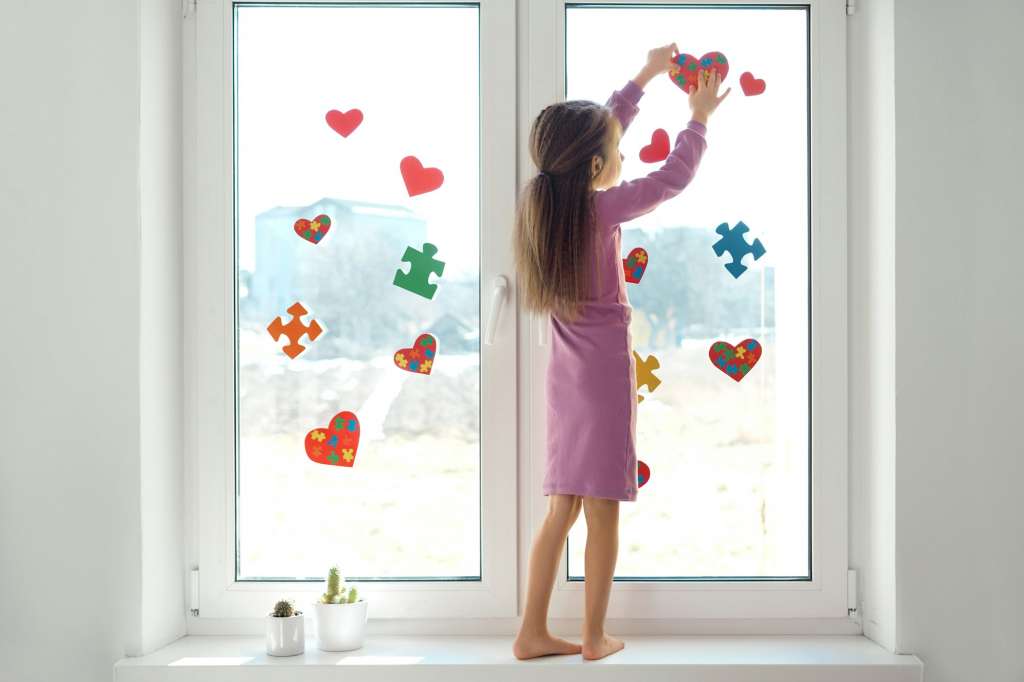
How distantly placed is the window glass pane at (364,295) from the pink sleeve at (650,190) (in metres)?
0.31

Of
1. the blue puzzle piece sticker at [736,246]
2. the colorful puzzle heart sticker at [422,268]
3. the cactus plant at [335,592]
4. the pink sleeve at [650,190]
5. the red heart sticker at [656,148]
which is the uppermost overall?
the red heart sticker at [656,148]

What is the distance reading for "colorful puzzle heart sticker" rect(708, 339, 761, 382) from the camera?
1.87m

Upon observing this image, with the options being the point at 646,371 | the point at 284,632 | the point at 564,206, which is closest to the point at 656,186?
the point at 564,206

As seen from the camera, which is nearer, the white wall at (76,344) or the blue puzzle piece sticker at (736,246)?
the white wall at (76,344)

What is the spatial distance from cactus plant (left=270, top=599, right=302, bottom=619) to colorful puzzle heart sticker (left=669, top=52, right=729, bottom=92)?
4.28ft

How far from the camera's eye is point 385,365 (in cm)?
188

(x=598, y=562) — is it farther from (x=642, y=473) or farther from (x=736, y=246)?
(x=736, y=246)

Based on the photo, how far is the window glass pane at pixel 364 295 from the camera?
1.88 metres

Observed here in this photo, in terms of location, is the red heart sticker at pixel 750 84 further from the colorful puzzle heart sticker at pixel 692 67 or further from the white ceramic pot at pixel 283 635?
the white ceramic pot at pixel 283 635

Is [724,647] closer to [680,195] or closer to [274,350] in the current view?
[680,195]

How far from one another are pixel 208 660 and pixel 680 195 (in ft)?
4.29

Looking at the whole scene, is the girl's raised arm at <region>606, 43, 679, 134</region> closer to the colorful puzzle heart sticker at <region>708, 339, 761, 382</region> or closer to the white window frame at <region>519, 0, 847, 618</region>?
the white window frame at <region>519, 0, 847, 618</region>

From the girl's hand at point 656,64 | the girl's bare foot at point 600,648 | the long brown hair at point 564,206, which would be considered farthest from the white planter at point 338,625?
the girl's hand at point 656,64
